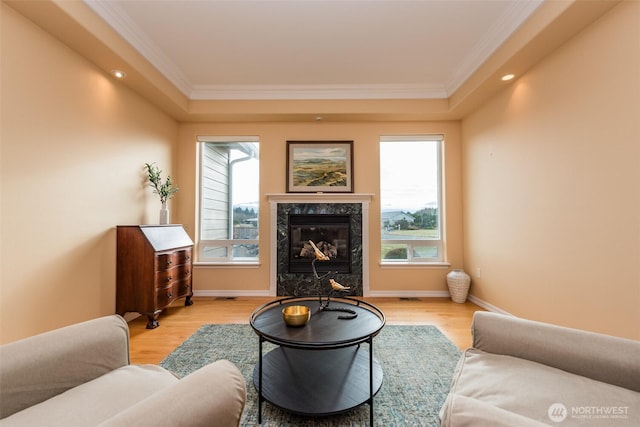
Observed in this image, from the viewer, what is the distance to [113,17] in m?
2.29

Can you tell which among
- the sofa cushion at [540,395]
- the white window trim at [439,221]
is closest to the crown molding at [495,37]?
the white window trim at [439,221]

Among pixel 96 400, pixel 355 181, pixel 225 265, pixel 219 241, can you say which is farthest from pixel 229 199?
pixel 96 400

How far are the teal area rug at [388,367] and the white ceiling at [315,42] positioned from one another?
2.85 meters

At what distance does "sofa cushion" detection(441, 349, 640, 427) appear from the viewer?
0.89m

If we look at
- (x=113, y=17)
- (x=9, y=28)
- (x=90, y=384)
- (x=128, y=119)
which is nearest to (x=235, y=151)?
(x=128, y=119)

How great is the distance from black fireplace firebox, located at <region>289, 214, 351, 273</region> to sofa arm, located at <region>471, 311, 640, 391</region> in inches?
102

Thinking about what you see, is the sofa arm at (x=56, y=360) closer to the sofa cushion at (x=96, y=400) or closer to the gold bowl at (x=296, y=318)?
the sofa cushion at (x=96, y=400)

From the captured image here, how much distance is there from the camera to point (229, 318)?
10.1 feet

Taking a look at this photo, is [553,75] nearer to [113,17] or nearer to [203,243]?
[113,17]

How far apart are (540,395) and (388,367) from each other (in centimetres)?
118

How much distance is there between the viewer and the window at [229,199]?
13.4 ft

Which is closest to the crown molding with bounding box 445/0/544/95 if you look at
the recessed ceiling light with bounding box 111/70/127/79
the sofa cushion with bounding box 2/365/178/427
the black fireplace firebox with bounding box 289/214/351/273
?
the black fireplace firebox with bounding box 289/214/351/273

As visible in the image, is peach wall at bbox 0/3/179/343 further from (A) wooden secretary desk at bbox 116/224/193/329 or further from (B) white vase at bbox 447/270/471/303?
(B) white vase at bbox 447/270/471/303

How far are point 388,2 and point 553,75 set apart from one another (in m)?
1.58
